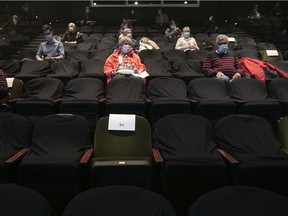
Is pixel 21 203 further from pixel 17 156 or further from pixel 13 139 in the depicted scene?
pixel 13 139

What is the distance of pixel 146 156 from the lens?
2453mm

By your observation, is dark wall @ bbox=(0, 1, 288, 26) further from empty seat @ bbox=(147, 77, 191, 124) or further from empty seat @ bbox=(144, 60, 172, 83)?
empty seat @ bbox=(147, 77, 191, 124)

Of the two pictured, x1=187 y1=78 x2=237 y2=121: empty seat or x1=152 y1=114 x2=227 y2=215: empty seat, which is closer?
x1=152 y1=114 x2=227 y2=215: empty seat

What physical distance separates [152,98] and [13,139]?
1603 millimetres

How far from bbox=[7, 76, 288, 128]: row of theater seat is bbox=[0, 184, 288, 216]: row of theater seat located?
5.53 feet

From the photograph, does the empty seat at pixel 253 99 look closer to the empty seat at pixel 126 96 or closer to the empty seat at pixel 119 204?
the empty seat at pixel 126 96

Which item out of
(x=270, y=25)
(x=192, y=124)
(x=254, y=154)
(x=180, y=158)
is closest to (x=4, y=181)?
(x=180, y=158)

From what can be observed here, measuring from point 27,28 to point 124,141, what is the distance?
332 inches

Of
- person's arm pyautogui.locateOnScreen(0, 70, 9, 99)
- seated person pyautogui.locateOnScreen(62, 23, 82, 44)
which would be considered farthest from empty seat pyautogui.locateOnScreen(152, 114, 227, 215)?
seated person pyautogui.locateOnScreen(62, 23, 82, 44)

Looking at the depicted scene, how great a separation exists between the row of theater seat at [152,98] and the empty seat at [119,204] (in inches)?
66.0

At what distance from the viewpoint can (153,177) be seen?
2.25 meters

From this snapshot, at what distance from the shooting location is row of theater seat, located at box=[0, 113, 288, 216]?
7.07 ft

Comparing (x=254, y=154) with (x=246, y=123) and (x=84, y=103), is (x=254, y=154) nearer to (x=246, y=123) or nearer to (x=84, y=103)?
(x=246, y=123)

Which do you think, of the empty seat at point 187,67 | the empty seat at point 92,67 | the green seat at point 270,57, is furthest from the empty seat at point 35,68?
the green seat at point 270,57
